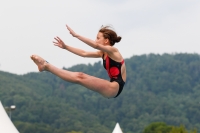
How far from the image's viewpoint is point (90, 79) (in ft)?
51.3

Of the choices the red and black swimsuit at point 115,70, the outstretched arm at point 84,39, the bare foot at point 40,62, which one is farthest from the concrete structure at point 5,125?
the outstretched arm at point 84,39

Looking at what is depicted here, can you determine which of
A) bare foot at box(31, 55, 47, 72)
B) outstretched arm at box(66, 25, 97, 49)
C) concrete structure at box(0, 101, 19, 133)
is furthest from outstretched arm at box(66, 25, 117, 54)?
concrete structure at box(0, 101, 19, 133)

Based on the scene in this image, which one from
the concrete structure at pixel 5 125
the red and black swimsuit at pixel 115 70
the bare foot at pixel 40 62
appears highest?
the concrete structure at pixel 5 125

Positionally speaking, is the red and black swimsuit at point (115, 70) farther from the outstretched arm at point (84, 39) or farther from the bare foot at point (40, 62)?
the bare foot at point (40, 62)

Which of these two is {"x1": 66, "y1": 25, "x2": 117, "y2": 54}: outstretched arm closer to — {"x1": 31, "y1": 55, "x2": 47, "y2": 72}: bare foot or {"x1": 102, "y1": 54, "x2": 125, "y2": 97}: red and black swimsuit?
{"x1": 102, "y1": 54, "x2": 125, "y2": 97}: red and black swimsuit

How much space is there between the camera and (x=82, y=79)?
51.1 ft

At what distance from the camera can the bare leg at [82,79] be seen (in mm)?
15414

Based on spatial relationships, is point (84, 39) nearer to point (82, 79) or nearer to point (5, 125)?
point (82, 79)

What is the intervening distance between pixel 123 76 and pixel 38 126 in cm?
13902

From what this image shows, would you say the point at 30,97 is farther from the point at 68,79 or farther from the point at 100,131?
the point at 68,79

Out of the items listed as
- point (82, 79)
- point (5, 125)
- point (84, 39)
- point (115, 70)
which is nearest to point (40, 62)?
point (82, 79)

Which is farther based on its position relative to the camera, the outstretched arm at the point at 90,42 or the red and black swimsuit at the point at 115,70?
the red and black swimsuit at the point at 115,70

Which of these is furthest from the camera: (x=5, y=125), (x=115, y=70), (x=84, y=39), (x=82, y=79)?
(x=5, y=125)

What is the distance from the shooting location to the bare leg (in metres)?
15.4
